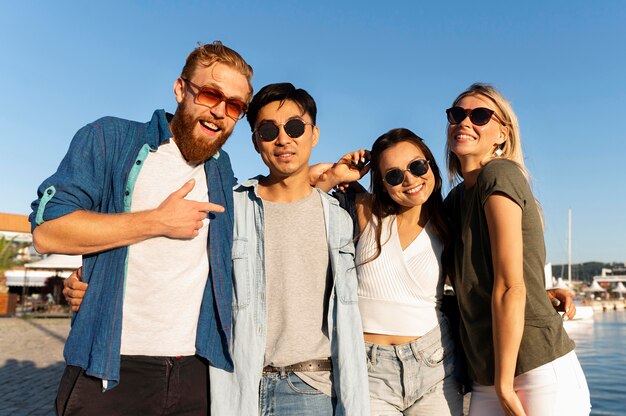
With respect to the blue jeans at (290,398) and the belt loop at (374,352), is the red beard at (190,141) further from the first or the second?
the belt loop at (374,352)

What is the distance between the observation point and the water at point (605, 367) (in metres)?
12.8

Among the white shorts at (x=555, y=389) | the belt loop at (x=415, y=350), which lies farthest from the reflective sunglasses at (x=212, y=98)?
the white shorts at (x=555, y=389)

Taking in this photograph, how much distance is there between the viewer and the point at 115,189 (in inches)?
106

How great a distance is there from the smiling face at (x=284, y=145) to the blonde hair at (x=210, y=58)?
1.16ft

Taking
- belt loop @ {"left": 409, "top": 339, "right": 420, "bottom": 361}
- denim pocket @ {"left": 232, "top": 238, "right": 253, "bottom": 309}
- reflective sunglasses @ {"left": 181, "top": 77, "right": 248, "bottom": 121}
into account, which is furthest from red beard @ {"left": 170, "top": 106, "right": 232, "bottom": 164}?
belt loop @ {"left": 409, "top": 339, "right": 420, "bottom": 361}

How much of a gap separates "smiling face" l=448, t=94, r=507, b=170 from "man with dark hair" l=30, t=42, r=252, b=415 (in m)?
1.45

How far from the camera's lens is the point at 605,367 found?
19.5 metres

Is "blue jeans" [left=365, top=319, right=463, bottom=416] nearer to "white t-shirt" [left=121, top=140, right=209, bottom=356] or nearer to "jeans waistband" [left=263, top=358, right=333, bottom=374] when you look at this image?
"jeans waistband" [left=263, top=358, right=333, bottom=374]

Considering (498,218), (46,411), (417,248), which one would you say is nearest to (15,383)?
(46,411)

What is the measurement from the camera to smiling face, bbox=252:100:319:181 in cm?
329

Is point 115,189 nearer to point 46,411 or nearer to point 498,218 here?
point 498,218

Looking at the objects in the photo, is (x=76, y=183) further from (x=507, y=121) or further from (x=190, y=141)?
(x=507, y=121)

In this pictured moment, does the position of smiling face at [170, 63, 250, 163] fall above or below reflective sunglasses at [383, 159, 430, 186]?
above

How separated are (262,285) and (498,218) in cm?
146
